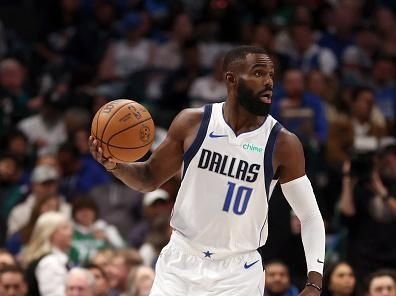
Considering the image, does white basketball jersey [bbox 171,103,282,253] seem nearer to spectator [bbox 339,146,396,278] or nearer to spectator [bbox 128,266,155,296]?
spectator [bbox 128,266,155,296]

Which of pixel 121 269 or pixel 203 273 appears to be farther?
pixel 121 269

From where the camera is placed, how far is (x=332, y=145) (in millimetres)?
10859

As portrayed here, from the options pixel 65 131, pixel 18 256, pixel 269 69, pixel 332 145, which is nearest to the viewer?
pixel 269 69

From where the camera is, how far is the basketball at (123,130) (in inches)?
209

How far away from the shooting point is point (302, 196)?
213 inches

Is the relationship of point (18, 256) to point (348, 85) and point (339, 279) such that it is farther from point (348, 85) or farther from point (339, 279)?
point (348, 85)

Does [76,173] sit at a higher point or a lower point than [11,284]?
lower

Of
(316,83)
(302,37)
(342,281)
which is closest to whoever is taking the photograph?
(342,281)

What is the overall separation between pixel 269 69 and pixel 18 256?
16.2ft

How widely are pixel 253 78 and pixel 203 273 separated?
0.99 meters

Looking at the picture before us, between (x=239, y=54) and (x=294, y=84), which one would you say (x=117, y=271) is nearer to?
(x=294, y=84)

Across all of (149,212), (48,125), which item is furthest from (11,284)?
(48,125)

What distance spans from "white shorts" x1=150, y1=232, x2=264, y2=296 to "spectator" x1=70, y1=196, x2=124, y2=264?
434cm

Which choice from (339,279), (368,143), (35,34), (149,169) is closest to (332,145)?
(368,143)
